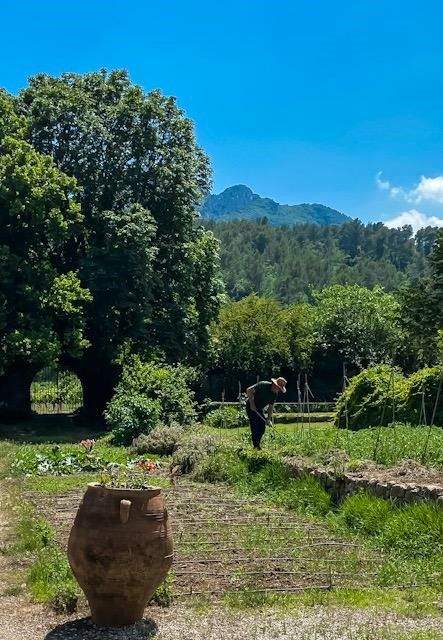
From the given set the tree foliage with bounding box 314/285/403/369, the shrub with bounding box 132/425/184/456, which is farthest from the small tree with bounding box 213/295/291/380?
the shrub with bounding box 132/425/184/456

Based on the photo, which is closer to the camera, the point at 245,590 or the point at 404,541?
the point at 245,590

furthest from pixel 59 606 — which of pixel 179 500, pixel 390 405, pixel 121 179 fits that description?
pixel 121 179

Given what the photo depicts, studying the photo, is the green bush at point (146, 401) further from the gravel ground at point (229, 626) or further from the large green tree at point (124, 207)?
the gravel ground at point (229, 626)

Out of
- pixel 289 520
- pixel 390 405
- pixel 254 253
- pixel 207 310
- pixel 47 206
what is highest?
pixel 254 253

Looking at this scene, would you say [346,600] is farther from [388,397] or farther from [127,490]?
[388,397]

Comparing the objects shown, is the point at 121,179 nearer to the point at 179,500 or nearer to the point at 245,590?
the point at 179,500

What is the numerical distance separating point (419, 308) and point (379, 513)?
32.9m

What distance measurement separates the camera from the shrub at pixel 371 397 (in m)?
18.4

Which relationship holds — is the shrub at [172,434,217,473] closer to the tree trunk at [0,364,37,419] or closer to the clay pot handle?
the clay pot handle

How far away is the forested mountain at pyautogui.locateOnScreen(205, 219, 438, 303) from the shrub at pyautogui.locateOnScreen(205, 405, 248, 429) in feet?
239

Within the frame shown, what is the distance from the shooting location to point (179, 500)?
11.4 m

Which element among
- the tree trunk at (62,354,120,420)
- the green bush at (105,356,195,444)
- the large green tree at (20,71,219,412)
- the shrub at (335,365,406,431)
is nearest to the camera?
the shrub at (335,365,406,431)

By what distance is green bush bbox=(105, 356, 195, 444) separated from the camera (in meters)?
Result: 21.2

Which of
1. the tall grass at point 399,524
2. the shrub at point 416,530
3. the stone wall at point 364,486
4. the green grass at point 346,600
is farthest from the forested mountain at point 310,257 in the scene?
the green grass at point 346,600
